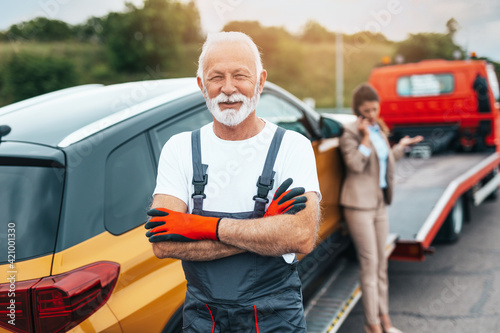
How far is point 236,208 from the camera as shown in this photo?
5.66 feet

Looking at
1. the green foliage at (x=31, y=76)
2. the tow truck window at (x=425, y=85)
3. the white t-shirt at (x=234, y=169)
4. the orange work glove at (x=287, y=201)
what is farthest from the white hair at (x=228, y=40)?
the green foliage at (x=31, y=76)

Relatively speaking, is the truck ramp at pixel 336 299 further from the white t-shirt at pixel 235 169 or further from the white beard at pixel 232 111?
the white beard at pixel 232 111

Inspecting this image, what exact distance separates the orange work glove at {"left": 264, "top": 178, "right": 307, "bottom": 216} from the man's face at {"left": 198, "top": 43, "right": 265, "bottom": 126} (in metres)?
0.30

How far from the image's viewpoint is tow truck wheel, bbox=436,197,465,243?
5863mm

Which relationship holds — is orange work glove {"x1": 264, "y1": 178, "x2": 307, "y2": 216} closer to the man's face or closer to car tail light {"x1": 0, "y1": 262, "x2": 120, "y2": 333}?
the man's face

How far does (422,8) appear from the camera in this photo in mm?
3789

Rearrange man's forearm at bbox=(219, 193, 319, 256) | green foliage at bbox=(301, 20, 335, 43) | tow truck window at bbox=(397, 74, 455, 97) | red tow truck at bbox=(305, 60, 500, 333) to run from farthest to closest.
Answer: green foliage at bbox=(301, 20, 335, 43) < tow truck window at bbox=(397, 74, 455, 97) < red tow truck at bbox=(305, 60, 500, 333) < man's forearm at bbox=(219, 193, 319, 256)

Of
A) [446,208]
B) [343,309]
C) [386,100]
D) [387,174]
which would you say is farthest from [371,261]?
[386,100]

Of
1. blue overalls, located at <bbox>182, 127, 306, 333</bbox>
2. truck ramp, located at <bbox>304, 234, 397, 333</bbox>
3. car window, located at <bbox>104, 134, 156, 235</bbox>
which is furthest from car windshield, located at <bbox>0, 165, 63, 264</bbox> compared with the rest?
truck ramp, located at <bbox>304, 234, 397, 333</bbox>

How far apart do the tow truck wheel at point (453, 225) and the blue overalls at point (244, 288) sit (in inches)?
182

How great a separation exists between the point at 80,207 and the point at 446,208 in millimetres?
4281

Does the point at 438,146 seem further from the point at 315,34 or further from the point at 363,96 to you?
the point at 315,34

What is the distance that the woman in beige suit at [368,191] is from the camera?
357 centimetres

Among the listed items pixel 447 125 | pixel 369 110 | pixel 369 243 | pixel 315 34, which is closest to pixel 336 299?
pixel 369 243
